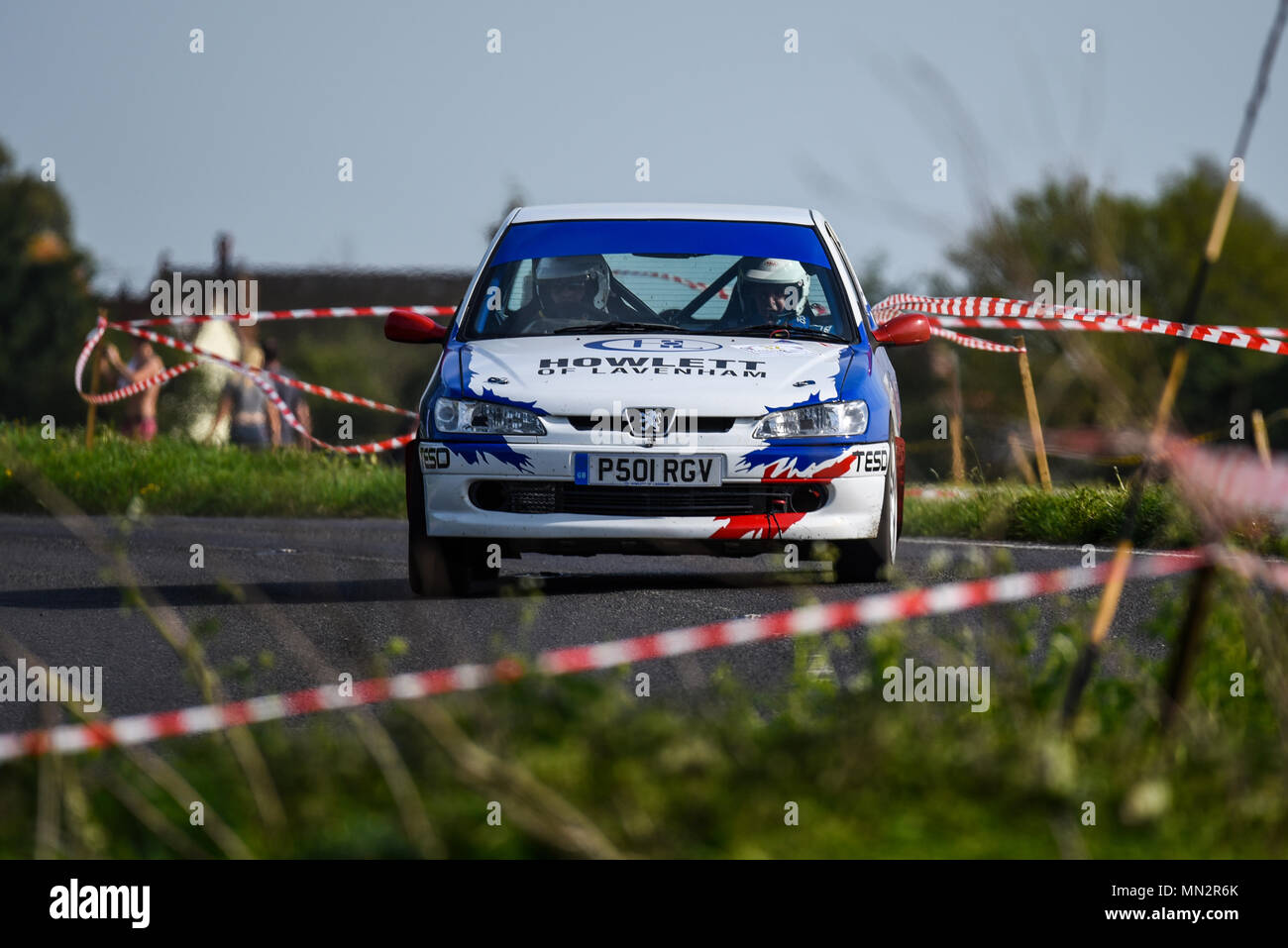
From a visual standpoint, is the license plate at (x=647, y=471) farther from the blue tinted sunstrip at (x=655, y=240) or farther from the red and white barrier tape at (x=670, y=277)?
the blue tinted sunstrip at (x=655, y=240)

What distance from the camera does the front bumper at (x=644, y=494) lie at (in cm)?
909

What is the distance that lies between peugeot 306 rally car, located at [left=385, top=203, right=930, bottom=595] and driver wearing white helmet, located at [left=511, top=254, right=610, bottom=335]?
177mm

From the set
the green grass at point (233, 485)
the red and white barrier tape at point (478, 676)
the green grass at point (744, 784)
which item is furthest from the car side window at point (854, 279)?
the green grass at point (744, 784)

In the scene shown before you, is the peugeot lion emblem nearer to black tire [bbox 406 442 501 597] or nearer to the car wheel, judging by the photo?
black tire [bbox 406 442 501 597]

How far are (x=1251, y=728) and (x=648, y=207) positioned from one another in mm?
6352

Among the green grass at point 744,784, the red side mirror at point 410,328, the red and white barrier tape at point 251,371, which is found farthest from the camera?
the red and white barrier tape at point 251,371

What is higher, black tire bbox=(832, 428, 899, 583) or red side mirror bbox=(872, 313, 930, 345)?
red side mirror bbox=(872, 313, 930, 345)

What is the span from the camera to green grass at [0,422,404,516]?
17.1 meters

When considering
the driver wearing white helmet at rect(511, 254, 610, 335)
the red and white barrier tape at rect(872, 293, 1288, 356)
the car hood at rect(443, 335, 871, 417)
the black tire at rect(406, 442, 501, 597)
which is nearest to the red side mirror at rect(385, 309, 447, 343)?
the car hood at rect(443, 335, 871, 417)

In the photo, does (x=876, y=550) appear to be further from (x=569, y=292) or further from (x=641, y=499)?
(x=569, y=292)

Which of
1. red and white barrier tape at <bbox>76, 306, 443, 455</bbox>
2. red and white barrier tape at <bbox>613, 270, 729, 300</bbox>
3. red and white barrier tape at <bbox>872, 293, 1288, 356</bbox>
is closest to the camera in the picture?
red and white barrier tape at <bbox>613, 270, 729, 300</bbox>

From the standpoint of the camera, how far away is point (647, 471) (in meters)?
9.08

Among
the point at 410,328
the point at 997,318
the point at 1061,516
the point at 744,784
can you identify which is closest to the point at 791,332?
the point at 410,328

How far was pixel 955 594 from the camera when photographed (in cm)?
497
